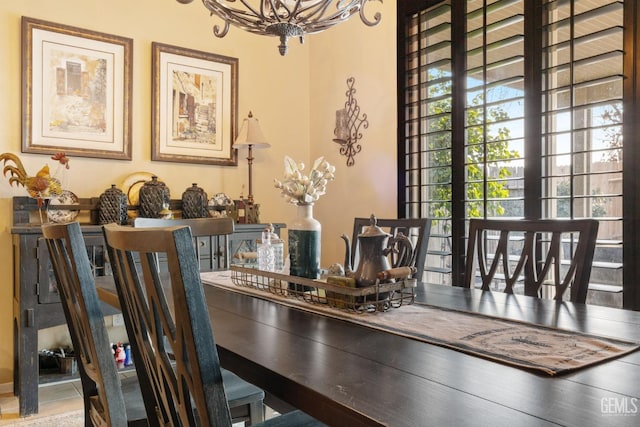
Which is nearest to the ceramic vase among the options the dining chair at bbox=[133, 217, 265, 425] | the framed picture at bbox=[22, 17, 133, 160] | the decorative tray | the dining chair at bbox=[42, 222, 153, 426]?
the decorative tray

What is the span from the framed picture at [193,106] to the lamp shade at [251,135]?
17 centimetres

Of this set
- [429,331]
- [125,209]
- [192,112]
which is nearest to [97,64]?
[192,112]

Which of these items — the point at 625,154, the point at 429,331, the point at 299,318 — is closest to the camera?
the point at 429,331

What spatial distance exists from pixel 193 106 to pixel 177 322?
3035mm

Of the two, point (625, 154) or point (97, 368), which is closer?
point (97, 368)

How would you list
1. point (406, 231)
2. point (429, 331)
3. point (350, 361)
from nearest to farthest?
point (350, 361) < point (429, 331) < point (406, 231)

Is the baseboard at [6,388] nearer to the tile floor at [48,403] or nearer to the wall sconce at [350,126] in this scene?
the tile floor at [48,403]

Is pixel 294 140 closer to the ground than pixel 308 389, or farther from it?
farther from it

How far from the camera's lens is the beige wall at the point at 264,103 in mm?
2920

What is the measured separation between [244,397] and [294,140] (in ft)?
9.33

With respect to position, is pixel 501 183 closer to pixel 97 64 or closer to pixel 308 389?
pixel 308 389

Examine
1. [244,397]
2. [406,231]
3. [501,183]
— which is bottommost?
[244,397]

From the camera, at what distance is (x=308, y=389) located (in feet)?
2.51

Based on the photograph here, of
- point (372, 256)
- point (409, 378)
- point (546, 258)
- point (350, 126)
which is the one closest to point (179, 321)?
point (409, 378)
